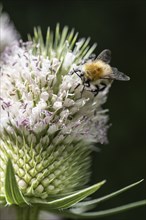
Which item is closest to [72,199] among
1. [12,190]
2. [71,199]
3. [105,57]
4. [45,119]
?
[71,199]

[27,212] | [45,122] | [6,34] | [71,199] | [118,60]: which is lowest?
[27,212]

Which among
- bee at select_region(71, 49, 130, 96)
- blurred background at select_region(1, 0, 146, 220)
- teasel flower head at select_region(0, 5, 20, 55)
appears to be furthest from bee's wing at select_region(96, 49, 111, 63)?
blurred background at select_region(1, 0, 146, 220)

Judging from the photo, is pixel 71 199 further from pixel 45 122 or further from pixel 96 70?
pixel 96 70

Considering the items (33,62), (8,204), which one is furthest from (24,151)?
(33,62)

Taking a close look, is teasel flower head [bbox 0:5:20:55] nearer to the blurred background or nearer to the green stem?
the green stem

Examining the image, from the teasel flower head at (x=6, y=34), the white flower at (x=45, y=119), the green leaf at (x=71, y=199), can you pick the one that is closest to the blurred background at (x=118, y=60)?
the teasel flower head at (x=6, y=34)

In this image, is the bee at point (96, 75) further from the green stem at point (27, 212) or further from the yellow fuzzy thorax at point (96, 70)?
the green stem at point (27, 212)

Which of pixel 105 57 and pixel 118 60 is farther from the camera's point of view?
pixel 118 60
